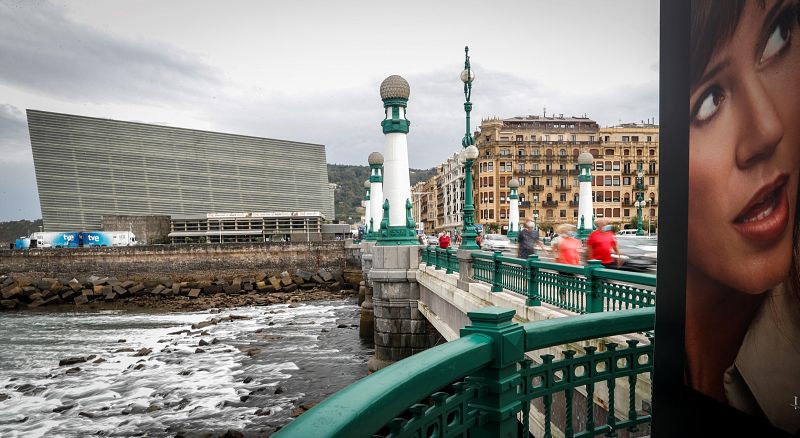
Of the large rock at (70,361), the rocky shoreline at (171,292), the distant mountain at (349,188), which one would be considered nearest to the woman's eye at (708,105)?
the large rock at (70,361)

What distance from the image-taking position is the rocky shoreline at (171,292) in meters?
36.2

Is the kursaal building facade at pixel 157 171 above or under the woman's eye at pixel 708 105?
above

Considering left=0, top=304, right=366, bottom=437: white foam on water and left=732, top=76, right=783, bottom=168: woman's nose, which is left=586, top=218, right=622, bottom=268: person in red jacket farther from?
left=0, top=304, right=366, bottom=437: white foam on water

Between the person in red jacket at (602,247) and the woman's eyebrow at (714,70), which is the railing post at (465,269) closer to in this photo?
the person in red jacket at (602,247)

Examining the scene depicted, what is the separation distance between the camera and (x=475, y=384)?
2266 mm

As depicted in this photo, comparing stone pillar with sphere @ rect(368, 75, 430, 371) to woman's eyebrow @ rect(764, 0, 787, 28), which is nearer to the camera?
woman's eyebrow @ rect(764, 0, 787, 28)

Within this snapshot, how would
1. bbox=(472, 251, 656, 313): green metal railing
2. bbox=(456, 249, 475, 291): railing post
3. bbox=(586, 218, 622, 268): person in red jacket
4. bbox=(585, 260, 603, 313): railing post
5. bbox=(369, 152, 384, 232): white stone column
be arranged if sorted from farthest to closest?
1. bbox=(369, 152, 384, 232): white stone column
2. bbox=(456, 249, 475, 291): railing post
3. bbox=(586, 218, 622, 268): person in red jacket
4. bbox=(585, 260, 603, 313): railing post
5. bbox=(472, 251, 656, 313): green metal railing

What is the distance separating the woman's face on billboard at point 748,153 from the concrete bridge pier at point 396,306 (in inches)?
492

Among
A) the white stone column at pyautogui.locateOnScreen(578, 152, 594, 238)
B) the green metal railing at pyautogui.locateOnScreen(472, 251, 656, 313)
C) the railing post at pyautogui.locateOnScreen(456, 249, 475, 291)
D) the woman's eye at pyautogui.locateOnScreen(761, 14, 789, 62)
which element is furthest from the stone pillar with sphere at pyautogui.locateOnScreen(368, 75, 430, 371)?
the woman's eye at pyautogui.locateOnScreen(761, 14, 789, 62)

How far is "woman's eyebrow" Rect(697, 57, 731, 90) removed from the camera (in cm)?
155

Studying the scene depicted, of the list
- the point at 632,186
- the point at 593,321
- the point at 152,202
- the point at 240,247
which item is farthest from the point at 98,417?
the point at 152,202

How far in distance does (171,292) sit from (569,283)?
40.1 meters

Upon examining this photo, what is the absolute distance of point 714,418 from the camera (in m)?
1.63

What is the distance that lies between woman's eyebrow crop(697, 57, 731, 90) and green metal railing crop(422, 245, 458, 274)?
1010 centimetres
